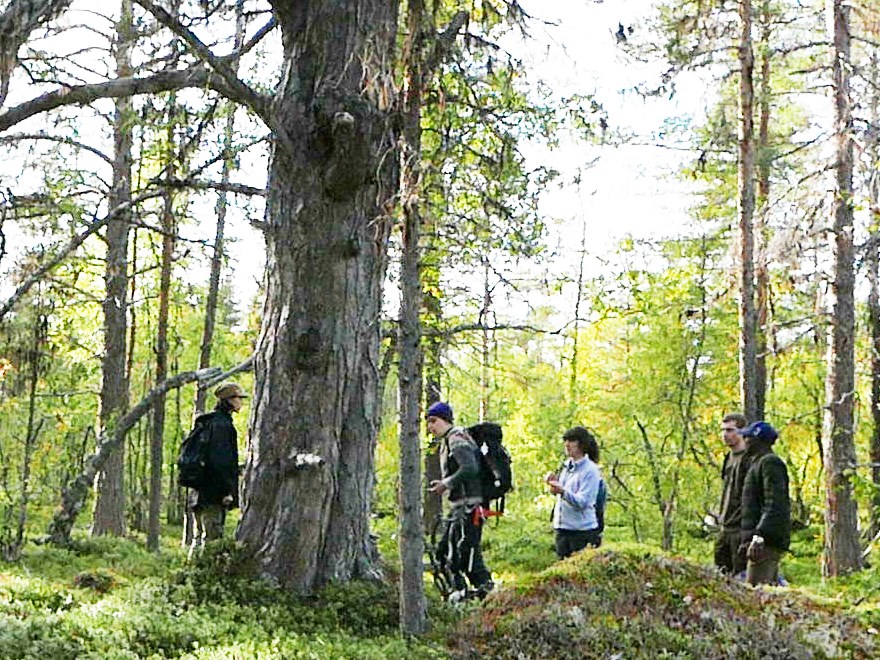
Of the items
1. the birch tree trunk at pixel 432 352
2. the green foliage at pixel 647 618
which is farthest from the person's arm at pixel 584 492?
the birch tree trunk at pixel 432 352

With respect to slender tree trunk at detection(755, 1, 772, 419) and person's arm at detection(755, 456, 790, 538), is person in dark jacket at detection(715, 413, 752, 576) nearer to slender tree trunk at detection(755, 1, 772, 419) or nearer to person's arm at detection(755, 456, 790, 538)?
person's arm at detection(755, 456, 790, 538)

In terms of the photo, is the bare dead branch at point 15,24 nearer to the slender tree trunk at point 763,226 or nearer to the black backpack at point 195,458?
the black backpack at point 195,458

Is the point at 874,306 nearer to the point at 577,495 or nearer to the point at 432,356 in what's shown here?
the point at 432,356

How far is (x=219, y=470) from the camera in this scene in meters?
8.33

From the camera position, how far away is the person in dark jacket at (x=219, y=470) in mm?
8305

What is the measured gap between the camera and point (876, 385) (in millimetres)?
19109

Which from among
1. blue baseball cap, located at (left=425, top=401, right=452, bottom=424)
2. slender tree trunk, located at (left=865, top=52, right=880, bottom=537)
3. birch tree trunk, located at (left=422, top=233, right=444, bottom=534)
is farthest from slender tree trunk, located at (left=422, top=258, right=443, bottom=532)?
slender tree trunk, located at (left=865, top=52, right=880, bottom=537)

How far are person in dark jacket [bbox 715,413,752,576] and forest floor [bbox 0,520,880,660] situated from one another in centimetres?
99

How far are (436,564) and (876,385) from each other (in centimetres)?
1442

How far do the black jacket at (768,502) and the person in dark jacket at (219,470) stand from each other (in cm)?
443

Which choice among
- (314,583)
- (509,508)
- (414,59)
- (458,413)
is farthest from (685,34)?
(458,413)

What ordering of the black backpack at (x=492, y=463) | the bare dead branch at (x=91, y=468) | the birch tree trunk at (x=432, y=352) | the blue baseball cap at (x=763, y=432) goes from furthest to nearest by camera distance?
the birch tree trunk at (x=432, y=352) < the bare dead branch at (x=91, y=468) < the blue baseball cap at (x=763, y=432) < the black backpack at (x=492, y=463)

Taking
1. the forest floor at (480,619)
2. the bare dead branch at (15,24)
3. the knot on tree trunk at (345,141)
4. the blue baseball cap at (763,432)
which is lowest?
the forest floor at (480,619)

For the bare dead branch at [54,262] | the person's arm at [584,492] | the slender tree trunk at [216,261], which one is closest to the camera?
the person's arm at [584,492]
